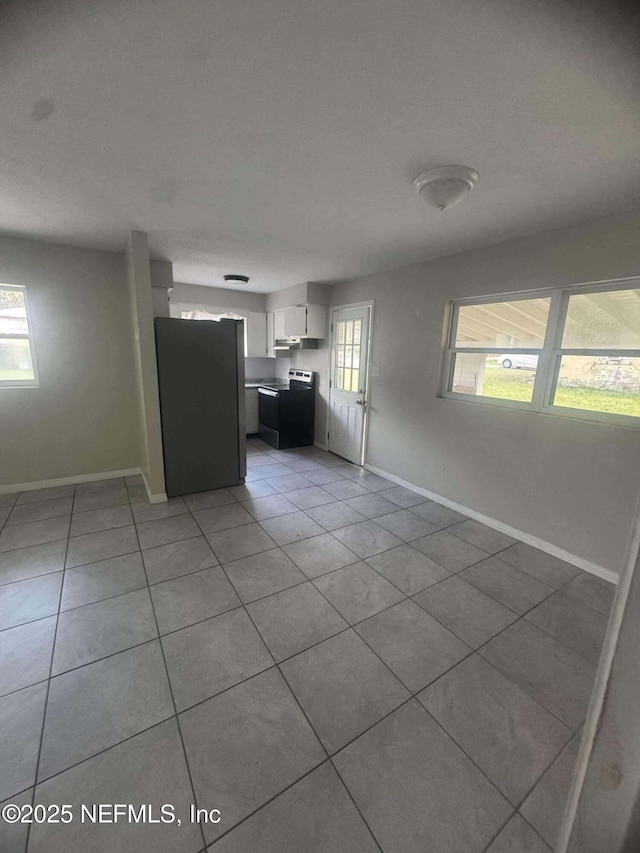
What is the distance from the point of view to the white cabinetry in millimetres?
5621

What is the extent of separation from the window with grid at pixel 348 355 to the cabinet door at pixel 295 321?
1.60ft

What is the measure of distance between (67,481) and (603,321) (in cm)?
503

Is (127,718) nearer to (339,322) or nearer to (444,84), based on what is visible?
(444,84)

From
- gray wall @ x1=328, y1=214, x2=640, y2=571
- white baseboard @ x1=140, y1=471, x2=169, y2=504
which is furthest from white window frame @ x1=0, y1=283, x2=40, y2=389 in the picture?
gray wall @ x1=328, y1=214, x2=640, y2=571

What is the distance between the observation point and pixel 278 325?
5.43 m

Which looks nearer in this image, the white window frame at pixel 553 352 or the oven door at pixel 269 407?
the white window frame at pixel 553 352

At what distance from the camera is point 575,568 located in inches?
97.7

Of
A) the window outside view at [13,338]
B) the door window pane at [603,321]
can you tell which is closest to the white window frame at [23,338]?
the window outside view at [13,338]

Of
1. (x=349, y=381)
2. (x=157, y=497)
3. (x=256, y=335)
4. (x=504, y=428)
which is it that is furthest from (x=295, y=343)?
(x=504, y=428)

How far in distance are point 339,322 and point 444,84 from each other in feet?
11.4

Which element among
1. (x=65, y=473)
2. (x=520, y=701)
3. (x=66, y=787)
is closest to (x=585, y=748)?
(x=520, y=701)

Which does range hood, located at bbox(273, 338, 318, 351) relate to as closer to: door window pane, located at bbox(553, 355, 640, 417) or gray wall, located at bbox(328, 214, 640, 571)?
gray wall, located at bbox(328, 214, 640, 571)

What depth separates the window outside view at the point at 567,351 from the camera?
2209 millimetres

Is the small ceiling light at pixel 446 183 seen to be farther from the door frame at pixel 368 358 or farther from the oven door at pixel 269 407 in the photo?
the oven door at pixel 269 407
